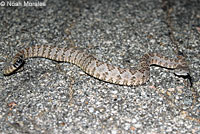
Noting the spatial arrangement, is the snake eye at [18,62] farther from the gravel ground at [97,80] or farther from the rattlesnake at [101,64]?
the gravel ground at [97,80]

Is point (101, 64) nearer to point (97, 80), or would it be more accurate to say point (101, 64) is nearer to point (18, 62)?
point (97, 80)

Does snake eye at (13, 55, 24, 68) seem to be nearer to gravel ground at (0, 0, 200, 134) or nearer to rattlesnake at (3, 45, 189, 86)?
rattlesnake at (3, 45, 189, 86)

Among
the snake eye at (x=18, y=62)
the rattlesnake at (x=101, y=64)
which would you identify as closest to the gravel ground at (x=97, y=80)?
the rattlesnake at (x=101, y=64)

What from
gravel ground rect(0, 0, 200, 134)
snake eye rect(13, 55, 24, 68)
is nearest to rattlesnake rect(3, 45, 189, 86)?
snake eye rect(13, 55, 24, 68)

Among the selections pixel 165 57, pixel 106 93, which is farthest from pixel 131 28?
pixel 106 93

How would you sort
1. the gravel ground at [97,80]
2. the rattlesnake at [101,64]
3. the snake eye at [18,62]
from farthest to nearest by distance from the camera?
the rattlesnake at [101,64] → the snake eye at [18,62] → the gravel ground at [97,80]

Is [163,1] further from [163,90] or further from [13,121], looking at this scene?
[13,121]
